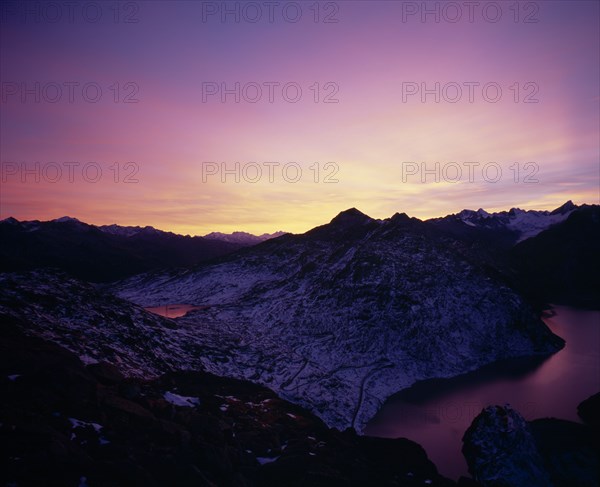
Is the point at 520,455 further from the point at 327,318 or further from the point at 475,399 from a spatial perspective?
the point at 327,318

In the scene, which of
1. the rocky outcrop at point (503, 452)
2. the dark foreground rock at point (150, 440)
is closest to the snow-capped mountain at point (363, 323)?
the dark foreground rock at point (150, 440)

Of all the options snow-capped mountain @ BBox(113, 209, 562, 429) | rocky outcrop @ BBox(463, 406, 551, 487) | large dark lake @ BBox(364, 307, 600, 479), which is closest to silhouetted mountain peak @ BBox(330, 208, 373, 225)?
snow-capped mountain @ BBox(113, 209, 562, 429)

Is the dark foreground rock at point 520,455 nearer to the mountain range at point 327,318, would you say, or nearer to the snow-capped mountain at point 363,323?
the snow-capped mountain at point 363,323

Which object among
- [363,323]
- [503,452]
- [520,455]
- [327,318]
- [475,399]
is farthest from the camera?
[327,318]

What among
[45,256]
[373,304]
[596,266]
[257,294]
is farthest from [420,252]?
[45,256]

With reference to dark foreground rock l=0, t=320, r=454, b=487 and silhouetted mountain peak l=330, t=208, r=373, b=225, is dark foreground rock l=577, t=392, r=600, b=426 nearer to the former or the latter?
dark foreground rock l=0, t=320, r=454, b=487

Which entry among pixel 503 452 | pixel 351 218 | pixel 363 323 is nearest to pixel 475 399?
pixel 503 452
